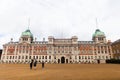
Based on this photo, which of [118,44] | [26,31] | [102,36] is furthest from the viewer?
[26,31]

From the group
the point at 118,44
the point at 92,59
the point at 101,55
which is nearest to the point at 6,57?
the point at 92,59

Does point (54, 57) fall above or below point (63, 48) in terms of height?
below

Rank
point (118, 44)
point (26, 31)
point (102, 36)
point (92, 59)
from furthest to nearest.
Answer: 1. point (26, 31)
2. point (102, 36)
3. point (92, 59)
4. point (118, 44)

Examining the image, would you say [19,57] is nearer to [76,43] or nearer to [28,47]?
[28,47]

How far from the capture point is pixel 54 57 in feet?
282

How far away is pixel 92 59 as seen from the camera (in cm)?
8425

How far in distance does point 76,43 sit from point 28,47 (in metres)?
34.0

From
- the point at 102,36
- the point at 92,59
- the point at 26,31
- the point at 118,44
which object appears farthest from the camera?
the point at 26,31

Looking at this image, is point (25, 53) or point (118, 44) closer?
point (118, 44)

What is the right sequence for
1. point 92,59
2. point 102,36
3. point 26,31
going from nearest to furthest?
point 92,59 → point 102,36 → point 26,31

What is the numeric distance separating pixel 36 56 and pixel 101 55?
1745 inches

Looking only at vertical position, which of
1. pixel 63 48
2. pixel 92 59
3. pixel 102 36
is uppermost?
pixel 102 36

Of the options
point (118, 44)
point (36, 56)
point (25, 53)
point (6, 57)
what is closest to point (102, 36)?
point (118, 44)

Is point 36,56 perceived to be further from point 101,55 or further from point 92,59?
point 101,55
